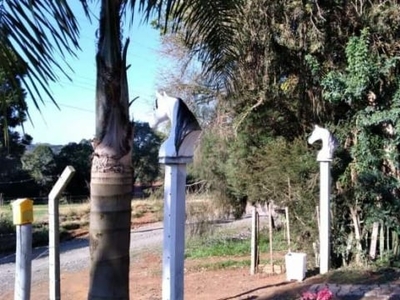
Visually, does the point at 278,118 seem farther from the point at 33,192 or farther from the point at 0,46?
the point at 33,192

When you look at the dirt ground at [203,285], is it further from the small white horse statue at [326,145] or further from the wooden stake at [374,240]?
the small white horse statue at [326,145]

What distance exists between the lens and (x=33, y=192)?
28125mm

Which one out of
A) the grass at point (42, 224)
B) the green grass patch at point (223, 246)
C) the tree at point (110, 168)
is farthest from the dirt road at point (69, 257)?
the tree at point (110, 168)

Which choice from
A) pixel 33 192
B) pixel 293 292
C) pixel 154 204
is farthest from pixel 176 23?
pixel 33 192

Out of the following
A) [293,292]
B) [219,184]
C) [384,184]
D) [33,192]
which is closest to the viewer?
[293,292]

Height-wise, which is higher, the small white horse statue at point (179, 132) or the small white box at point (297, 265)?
the small white horse statue at point (179, 132)

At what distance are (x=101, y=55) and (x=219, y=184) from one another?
10502 millimetres

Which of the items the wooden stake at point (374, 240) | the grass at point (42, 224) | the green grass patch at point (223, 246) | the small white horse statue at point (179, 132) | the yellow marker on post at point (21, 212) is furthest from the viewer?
the grass at point (42, 224)

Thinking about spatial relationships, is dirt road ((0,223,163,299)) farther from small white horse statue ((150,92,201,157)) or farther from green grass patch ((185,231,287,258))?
small white horse statue ((150,92,201,157))

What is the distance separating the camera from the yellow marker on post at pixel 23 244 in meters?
4.34

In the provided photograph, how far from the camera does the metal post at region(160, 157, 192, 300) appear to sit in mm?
5016

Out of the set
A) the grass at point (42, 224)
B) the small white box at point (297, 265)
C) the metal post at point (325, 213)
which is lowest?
the grass at point (42, 224)

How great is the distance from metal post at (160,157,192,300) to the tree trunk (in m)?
1.33

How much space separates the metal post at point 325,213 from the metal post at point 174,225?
391 cm
